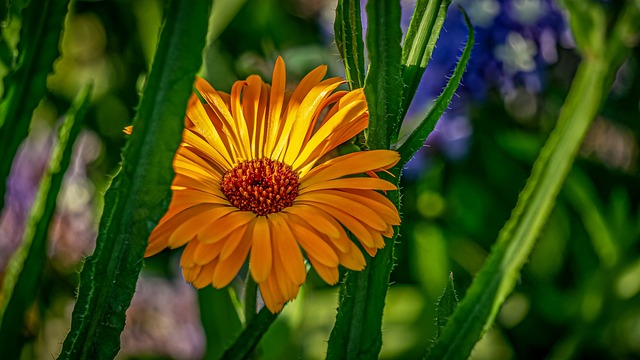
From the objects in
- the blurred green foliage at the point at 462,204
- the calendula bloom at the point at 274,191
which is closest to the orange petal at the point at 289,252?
the calendula bloom at the point at 274,191

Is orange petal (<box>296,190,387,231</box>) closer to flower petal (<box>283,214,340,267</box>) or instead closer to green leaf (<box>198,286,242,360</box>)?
flower petal (<box>283,214,340,267</box>)

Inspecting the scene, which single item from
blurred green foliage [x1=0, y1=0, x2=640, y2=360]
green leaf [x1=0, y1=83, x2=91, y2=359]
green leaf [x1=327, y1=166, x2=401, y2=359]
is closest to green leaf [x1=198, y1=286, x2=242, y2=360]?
blurred green foliage [x1=0, y1=0, x2=640, y2=360]

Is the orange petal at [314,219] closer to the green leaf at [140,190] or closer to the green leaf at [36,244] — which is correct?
the green leaf at [140,190]

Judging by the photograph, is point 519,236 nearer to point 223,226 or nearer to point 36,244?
point 223,226

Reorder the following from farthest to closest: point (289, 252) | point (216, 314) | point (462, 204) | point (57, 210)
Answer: point (462, 204) < point (57, 210) < point (216, 314) < point (289, 252)

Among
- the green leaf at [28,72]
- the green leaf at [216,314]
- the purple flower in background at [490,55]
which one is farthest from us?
the purple flower in background at [490,55]

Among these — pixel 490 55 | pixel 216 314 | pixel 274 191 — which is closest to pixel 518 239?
pixel 274 191
